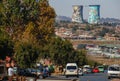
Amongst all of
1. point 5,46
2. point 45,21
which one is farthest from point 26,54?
point 5,46

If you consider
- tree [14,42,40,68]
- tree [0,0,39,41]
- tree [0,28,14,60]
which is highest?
tree [0,0,39,41]

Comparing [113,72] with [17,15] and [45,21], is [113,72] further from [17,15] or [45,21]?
[45,21]

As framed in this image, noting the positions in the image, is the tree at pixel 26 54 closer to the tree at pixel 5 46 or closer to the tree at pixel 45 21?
the tree at pixel 45 21

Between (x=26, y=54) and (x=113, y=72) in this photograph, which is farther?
(x=26, y=54)

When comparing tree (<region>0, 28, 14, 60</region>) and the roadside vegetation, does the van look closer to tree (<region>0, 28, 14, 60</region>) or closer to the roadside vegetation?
tree (<region>0, 28, 14, 60</region>)

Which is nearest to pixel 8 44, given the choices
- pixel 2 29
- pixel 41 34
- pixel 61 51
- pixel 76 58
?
pixel 2 29

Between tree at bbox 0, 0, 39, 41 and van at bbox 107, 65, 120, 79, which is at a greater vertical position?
tree at bbox 0, 0, 39, 41

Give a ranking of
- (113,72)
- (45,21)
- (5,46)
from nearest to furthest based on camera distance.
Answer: (113,72) < (5,46) < (45,21)

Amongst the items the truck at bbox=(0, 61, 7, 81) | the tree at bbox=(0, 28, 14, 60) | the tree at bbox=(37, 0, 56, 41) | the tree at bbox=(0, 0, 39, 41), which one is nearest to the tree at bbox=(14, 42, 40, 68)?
the tree at bbox=(0, 0, 39, 41)

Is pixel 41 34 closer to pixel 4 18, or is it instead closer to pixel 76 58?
pixel 4 18

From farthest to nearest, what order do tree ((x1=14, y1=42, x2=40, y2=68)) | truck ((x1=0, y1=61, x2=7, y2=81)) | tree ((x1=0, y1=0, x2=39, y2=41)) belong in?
tree ((x1=0, y1=0, x2=39, y2=41))
tree ((x1=14, y1=42, x2=40, y2=68))
truck ((x1=0, y1=61, x2=7, y2=81))

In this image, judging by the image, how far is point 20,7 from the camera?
83500mm

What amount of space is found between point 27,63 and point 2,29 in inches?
244

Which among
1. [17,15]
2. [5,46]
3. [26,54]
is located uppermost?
[17,15]
